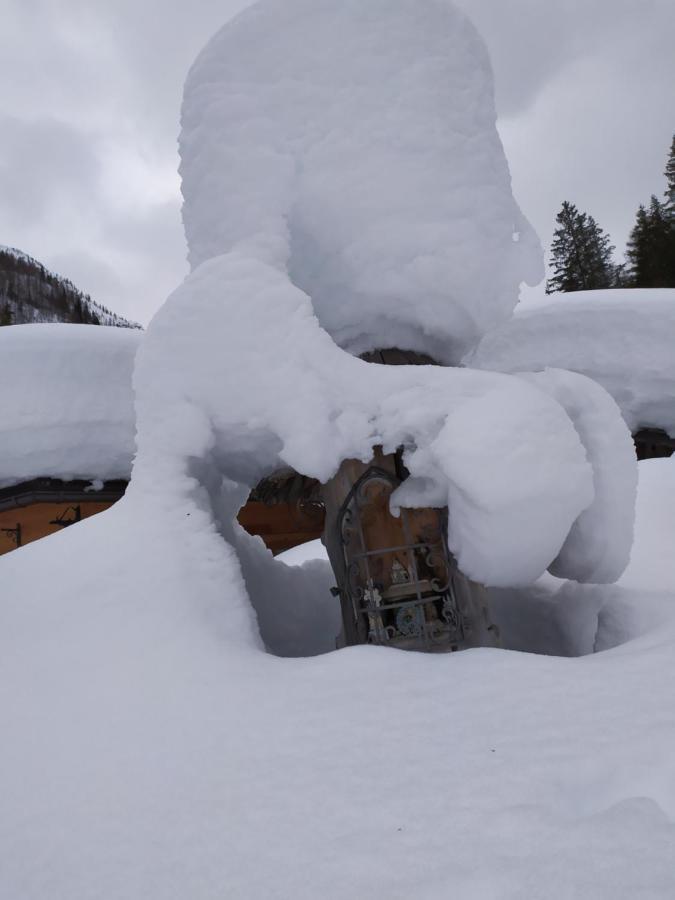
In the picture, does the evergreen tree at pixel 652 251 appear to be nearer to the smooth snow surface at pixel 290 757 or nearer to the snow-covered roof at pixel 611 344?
the snow-covered roof at pixel 611 344

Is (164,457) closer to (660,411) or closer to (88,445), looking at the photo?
(88,445)

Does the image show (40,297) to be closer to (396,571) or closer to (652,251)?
(652,251)

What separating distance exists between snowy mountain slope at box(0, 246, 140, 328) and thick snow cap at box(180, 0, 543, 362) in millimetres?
13960

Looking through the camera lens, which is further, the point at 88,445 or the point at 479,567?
the point at 88,445

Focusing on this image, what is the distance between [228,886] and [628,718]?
3.39 ft

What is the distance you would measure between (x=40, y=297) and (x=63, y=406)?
39.2 feet

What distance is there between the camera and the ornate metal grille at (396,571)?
9.43 feet

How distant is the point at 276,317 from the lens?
2.77 metres

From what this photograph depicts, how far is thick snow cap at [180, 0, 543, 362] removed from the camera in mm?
2980

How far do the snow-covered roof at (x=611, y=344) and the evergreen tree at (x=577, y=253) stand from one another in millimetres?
12349

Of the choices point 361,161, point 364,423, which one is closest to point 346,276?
point 361,161

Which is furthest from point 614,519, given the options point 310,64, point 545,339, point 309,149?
point 545,339

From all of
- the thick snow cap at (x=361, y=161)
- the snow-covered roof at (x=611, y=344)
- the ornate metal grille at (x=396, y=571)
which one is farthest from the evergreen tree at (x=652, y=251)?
the ornate metal grille at (x=396, y=571)

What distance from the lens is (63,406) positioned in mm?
6848
